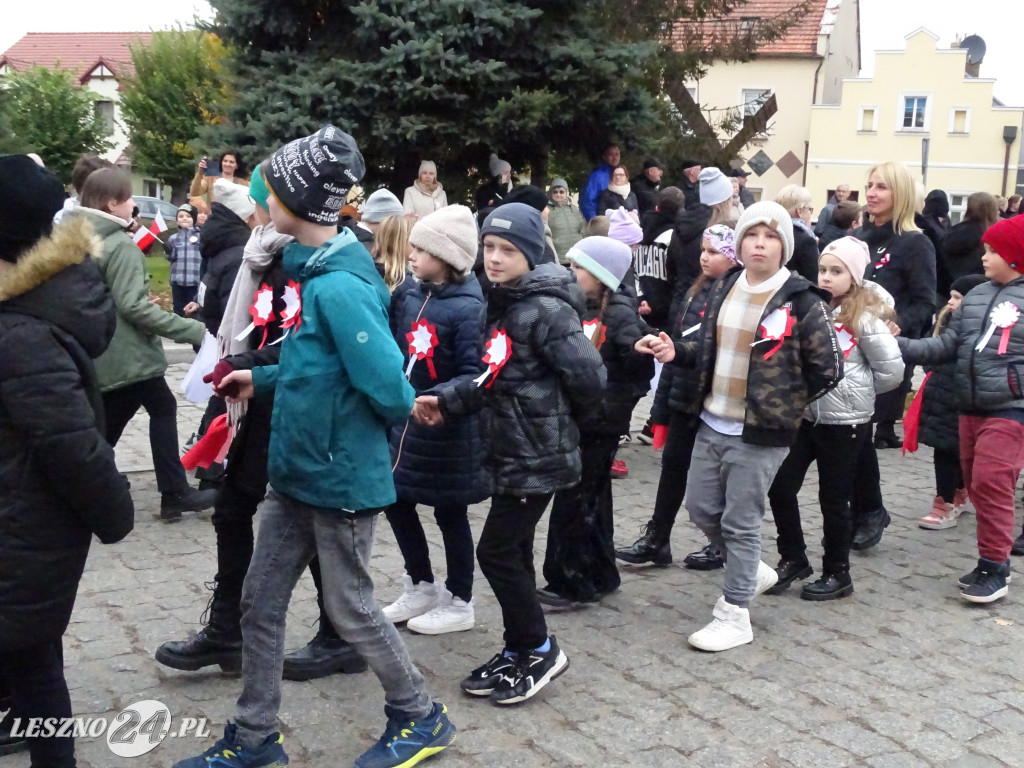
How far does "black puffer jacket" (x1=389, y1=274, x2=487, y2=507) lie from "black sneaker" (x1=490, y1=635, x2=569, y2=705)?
0.76 m

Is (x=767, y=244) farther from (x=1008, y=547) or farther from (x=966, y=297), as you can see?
(x=1008, y=547)

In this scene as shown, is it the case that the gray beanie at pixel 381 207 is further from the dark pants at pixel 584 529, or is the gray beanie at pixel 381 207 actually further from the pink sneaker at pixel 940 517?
the pink sneaker at pixel 940 517

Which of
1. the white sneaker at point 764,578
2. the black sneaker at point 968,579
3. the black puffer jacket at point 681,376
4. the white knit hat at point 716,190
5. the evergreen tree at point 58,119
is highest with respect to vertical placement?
the evergreen tree at point 58,119

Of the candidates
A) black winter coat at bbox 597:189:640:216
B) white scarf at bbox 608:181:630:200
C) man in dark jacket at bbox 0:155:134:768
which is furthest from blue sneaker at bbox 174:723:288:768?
white scarf at bbox 608:181:630:200

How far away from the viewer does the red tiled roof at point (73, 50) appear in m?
61.2

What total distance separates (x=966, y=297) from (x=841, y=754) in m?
2.90

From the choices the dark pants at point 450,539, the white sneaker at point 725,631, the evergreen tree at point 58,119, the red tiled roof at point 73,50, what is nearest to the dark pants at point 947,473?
the white sneaker at point 725,631

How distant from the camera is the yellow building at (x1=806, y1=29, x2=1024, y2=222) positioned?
43.6 metres

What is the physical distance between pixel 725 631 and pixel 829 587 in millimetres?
955

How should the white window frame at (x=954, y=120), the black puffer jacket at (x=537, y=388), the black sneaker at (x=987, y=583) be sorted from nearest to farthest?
the black puffer jacket at (x=537, y=388) → the black sneaker at (x=987, y=583) → the white window frame at (x=954, y=120)

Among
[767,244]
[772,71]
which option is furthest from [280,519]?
[772,71]

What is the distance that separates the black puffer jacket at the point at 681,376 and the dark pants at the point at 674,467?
0.33 ft

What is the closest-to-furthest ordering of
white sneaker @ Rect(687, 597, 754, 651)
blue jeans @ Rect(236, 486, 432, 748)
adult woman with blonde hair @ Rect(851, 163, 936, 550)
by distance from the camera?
blue jeans @ Rect(236, 486, 432, 748) < white sneaker @ Rect(687, 597, 754, 651) < adult woman with blonde hair @ Rect(851, 163, 936, 550)

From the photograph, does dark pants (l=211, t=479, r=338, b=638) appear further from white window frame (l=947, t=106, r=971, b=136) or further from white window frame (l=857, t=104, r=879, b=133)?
white window frame (l=947, t=106, r=971, b=136)
